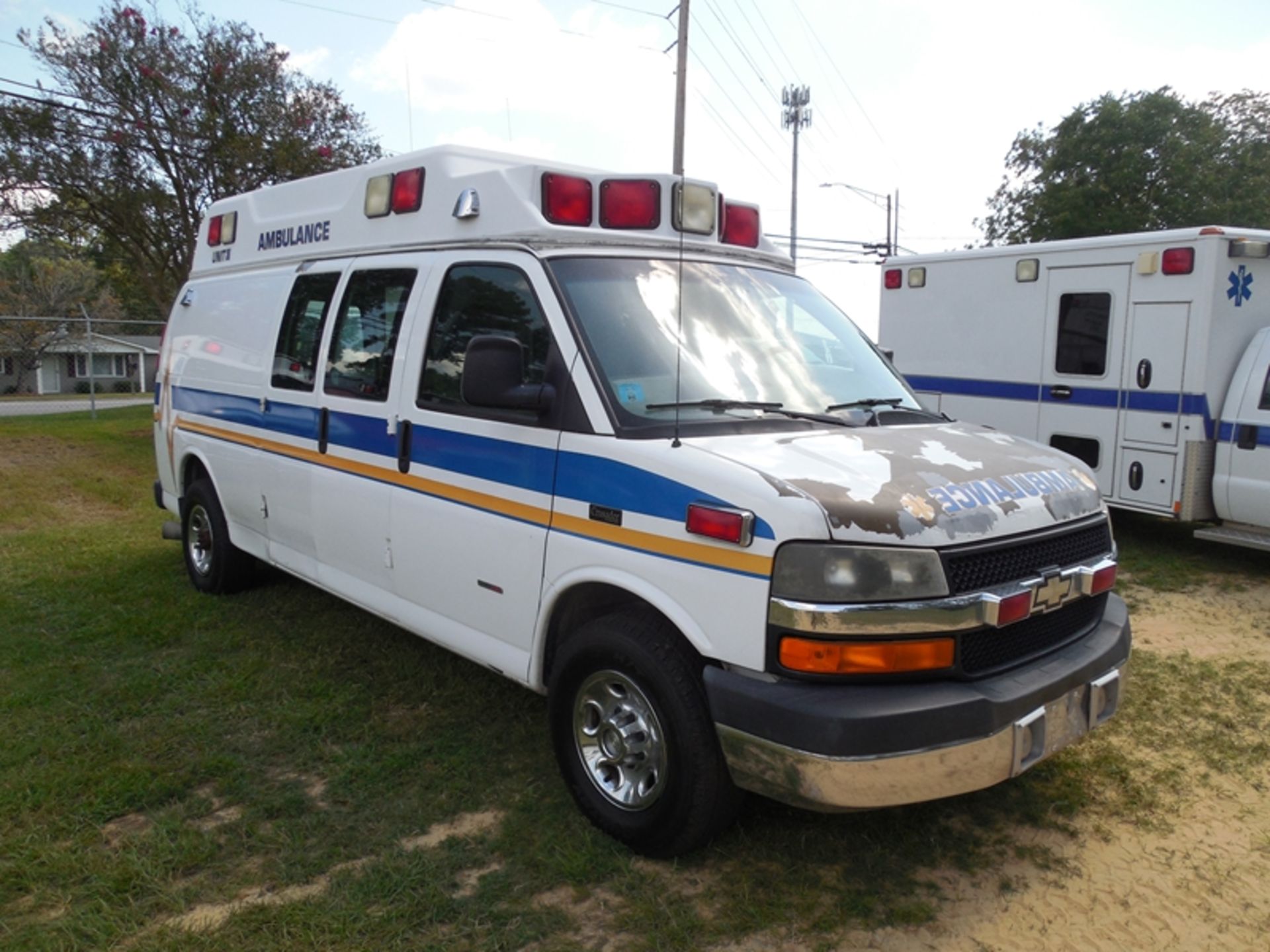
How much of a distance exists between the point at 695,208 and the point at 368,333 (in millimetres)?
1675

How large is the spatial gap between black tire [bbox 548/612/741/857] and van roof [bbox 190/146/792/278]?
150 cm

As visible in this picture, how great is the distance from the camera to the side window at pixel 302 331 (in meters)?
5.11

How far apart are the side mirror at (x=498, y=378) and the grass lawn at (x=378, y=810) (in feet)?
5.14

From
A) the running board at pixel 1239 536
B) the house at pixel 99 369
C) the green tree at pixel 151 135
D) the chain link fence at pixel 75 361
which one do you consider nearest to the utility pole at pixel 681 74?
the green tree at pixel 151 135

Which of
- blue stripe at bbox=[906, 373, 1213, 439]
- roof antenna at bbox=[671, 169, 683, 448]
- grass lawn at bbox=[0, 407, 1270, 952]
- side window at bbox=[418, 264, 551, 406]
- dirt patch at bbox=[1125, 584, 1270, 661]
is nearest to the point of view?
grass lawn at bbox=[0, 407, 1270, 952]

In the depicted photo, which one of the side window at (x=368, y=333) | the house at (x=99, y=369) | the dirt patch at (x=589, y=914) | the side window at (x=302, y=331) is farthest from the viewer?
the house at (x=99, y=369)

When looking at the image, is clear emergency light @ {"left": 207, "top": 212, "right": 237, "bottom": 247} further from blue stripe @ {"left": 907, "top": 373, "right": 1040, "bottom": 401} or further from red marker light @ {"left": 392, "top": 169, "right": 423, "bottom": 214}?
blue stripe @ {"left": 907, "top": 373, "right": 1040, "bottom": 401}

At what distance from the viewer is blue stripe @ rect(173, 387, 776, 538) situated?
321cm

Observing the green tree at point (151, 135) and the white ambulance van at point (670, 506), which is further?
the green tree at point (151, 135)

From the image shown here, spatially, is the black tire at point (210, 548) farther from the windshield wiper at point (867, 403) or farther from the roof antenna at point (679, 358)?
the windshield wiper at point (867, 403)

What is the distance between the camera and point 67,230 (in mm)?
14727

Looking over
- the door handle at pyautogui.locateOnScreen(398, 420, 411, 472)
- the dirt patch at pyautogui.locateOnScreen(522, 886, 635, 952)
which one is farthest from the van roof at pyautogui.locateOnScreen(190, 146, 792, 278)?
the dirt patch at pyautogui.locateOnScreen(522, 886, 635, 952)

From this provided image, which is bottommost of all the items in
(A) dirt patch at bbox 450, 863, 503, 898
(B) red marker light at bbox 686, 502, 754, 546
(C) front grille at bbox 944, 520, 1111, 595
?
(A) dirt patch at bbox 450, 863, 503, 898

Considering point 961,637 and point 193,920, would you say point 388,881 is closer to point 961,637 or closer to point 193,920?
point 193,920
